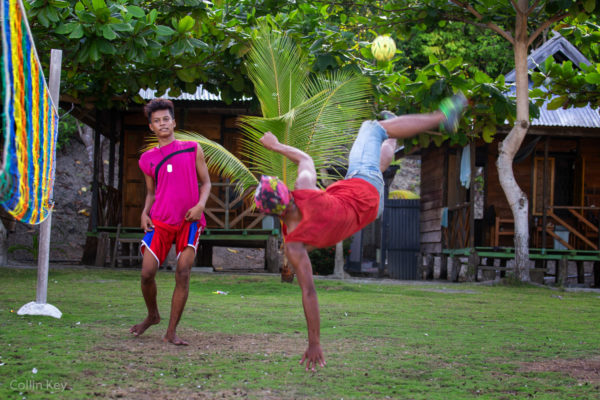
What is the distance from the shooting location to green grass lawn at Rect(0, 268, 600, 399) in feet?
12.5

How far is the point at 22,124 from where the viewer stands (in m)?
Result: 3.61

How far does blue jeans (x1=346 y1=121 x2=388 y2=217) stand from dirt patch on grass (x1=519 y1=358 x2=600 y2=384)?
156 cm

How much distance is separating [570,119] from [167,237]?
13.2 m

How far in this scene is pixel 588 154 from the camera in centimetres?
1792

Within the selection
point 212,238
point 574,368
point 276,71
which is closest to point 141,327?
point 574,368

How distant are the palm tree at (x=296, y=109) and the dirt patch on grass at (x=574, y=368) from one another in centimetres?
516

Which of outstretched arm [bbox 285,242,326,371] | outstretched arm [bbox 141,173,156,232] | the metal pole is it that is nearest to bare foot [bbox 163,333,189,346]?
outstretched arm [bbox 141,173,156,232]

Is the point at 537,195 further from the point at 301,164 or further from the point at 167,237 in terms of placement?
the point at 301,164

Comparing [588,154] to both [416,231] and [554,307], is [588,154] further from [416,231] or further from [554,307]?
[554,307]

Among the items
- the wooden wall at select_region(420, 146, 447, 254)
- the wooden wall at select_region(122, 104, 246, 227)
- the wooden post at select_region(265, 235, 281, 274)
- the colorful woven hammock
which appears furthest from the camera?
the wooden wall at select_region(420, 146, 447, 254)

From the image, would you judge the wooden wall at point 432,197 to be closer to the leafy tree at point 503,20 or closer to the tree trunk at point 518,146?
the tree trunk at point 518,146

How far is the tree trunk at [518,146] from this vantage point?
11.5 meters

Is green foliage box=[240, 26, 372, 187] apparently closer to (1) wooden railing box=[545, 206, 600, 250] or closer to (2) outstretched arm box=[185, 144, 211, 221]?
(2) outstretched arm box=[185, 144, 211, 221]

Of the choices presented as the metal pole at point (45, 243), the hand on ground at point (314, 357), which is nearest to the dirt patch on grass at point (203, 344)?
the hand on ground at point (314, 357)
